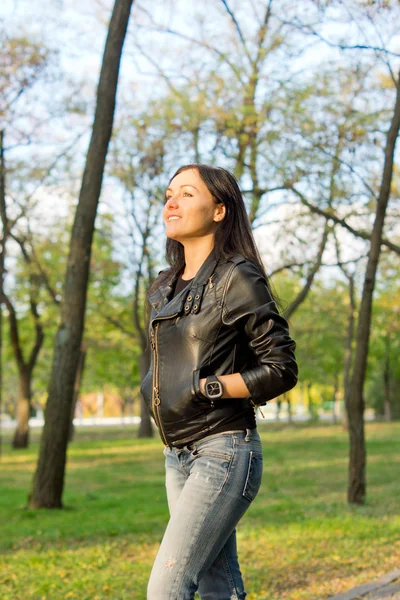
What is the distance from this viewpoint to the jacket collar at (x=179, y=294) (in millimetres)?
3105

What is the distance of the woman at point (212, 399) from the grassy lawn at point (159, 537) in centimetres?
334

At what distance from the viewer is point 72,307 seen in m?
11.4

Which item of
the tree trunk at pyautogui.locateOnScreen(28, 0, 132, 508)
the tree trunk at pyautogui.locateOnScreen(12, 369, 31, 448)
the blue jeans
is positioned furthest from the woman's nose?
the tree trunk at pyautogui.locateOnScreen(12, 369, 31, 448)

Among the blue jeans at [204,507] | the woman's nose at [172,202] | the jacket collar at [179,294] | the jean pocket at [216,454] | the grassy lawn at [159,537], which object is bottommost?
the grassy lawn at [159,537]

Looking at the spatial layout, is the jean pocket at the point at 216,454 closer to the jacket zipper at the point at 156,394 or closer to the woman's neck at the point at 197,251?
the jacket zipper at the point at 156,394

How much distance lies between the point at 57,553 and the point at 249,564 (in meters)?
2.03

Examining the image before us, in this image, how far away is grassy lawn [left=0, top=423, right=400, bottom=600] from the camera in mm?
6551

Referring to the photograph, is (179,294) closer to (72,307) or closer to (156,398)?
(156,398)

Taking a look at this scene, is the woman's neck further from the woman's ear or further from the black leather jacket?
the black leather jacket

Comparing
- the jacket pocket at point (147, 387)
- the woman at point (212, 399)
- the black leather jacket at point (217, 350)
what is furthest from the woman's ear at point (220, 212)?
the jacket pocket at point (147, 387)

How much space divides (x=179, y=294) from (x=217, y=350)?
0.30 metres

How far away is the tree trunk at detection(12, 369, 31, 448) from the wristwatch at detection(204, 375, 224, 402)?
2536cm

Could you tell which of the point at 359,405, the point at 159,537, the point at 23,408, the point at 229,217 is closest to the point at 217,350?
the point at 229,217

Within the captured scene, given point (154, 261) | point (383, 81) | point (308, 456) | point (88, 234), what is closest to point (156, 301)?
point (88, 234)
